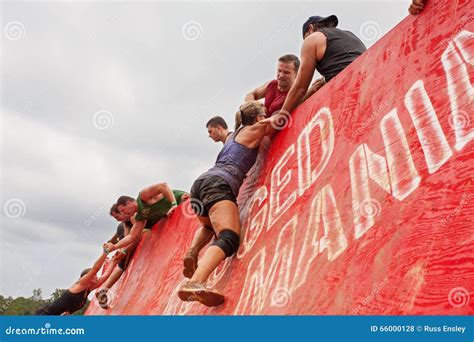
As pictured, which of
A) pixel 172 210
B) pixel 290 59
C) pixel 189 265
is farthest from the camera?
pixel 172 210

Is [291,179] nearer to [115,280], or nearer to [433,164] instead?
[433,164]

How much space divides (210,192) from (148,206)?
10.2ft

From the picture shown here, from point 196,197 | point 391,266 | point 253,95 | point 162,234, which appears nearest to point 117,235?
point 162,234

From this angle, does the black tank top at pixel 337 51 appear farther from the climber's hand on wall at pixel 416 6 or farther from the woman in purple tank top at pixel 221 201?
the climber's hand on wall at pixel 416 6

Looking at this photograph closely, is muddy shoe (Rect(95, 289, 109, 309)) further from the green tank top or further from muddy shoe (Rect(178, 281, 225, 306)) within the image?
muddy shoe (Rect(178, 281, 225, 306))

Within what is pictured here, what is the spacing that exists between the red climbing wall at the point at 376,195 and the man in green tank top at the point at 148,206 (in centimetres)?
273

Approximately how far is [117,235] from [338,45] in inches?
230

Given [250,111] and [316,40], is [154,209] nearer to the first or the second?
[250,111]

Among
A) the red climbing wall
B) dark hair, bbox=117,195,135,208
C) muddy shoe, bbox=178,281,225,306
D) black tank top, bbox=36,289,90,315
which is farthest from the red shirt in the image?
black tank top, bbox=36,289,90,315

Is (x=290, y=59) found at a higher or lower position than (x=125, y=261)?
lower

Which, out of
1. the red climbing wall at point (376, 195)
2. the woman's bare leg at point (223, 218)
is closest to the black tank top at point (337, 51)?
the red climbing wall at point (376, 195)

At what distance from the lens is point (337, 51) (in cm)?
395

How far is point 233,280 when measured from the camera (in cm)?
352

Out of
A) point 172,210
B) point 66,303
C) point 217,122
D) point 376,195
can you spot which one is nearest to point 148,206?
point 172,210
